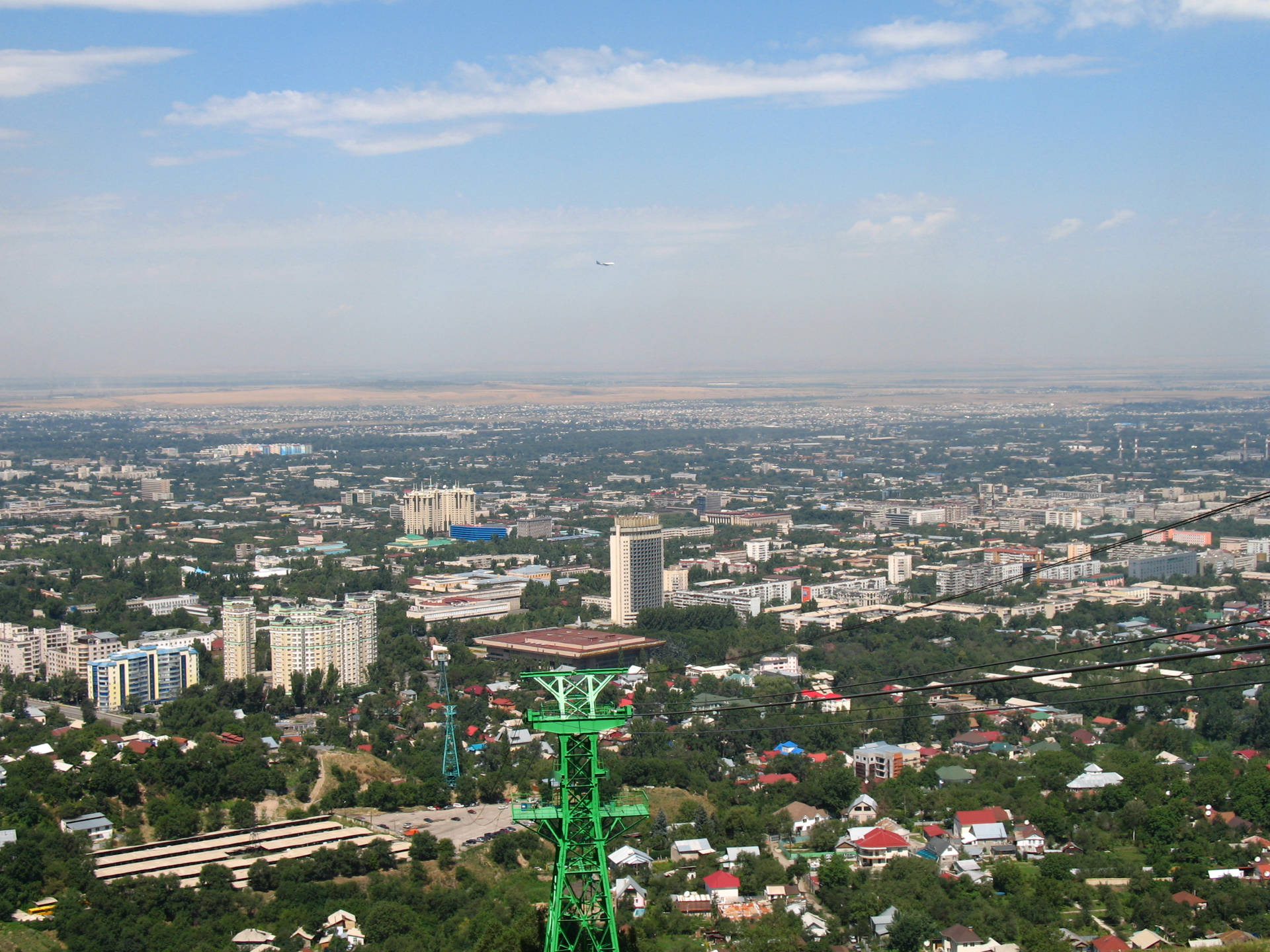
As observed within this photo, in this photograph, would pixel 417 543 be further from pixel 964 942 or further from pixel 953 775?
pixel 964 942

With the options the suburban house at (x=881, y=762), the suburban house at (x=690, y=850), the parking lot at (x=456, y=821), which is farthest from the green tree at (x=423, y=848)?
the suburban house at (x=881, y=762)

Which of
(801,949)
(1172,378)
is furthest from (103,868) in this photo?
(1172,378)

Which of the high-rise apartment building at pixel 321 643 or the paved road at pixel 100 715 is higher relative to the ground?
the high-rise apartment building at pixel 321 643

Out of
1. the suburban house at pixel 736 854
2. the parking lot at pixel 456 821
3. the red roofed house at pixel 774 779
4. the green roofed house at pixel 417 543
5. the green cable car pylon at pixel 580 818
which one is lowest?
the green roofed house at pixel 417 543

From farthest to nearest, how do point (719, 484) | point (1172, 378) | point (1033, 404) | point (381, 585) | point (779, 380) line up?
point (779, 380), point (1172, 378), point (1033, 404), point (719, 484), point (381, 585)

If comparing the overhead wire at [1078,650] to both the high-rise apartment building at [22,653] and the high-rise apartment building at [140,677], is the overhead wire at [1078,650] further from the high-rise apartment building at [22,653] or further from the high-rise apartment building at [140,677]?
the high-rise apartment building at [22,653]

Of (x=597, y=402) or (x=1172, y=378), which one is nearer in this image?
(x=1172, y=378)

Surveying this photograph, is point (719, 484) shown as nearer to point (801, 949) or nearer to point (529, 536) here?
point (529, 536)
